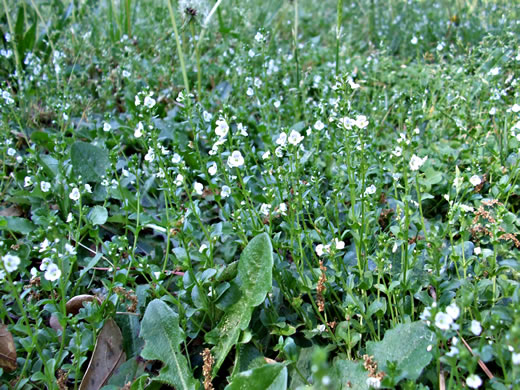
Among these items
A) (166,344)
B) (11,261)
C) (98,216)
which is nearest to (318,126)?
(98,216)

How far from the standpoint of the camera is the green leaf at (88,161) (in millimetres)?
2615

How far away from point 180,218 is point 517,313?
3.93ft

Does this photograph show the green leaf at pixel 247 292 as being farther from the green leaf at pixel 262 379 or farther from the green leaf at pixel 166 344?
the green leaf at pixel 262 379

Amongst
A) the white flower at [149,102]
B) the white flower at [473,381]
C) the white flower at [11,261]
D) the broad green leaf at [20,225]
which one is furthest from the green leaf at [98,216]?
the white flower at [473,381]

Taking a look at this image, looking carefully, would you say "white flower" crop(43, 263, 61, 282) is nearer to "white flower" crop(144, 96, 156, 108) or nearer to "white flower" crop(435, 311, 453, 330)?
"white flower" crop(144, 96, 156, 108)

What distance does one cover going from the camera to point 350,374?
1599 millimetres

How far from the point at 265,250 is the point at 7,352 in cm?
102

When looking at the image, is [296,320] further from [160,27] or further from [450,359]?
[160,27]

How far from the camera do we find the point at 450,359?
132 centimetres

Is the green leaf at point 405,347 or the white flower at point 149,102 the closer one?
the green leaf at point 405,347

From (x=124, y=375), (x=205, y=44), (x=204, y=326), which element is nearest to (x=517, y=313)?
(x=204, y=326)

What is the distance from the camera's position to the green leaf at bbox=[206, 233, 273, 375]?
1.77m

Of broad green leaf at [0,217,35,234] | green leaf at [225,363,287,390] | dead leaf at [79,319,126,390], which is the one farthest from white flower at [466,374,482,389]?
broad green leaf at [0,217,35,234]

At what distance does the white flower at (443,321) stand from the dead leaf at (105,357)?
1.16m
